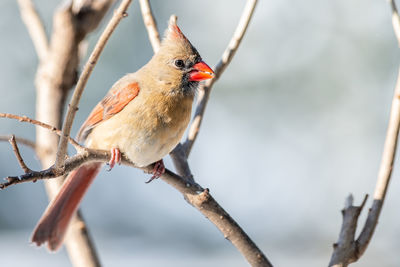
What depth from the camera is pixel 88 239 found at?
2635 millimetres

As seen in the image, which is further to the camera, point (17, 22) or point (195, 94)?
point (17, 22)

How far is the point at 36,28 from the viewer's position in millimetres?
3129

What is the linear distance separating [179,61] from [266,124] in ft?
9.21

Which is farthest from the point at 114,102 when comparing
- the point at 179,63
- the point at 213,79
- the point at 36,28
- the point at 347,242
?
the point at 347,242

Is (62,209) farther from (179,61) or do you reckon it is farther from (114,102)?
(179,61)

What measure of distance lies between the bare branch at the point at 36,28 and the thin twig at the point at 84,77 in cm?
161

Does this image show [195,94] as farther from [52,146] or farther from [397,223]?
[397,223]

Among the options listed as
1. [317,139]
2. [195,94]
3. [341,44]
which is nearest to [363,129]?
[317,139]

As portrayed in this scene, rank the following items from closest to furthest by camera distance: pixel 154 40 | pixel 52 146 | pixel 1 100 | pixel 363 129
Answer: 1. pixel 154 40
2. pixel 52 146
3. pixel 1 100
4. pixel 363 129

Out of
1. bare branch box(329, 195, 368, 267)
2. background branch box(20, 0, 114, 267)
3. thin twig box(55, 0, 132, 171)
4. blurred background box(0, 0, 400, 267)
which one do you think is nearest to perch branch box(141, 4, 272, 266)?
bare branch box(329, 195, 368, 267)

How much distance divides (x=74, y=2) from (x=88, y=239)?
119cm

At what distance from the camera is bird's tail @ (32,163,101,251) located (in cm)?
222

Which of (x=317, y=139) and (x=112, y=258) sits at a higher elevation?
(x=317, y=139)

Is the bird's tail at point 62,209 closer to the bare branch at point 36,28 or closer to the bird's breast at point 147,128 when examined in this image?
the bird's breast at point 147,128
